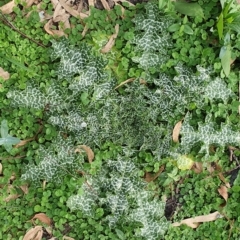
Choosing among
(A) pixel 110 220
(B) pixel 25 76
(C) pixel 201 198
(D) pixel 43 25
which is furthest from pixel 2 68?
(C) pixel 201 198

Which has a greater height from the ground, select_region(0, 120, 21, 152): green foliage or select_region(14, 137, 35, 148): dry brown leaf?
select_region(0, 120, 21, 152): green foliage

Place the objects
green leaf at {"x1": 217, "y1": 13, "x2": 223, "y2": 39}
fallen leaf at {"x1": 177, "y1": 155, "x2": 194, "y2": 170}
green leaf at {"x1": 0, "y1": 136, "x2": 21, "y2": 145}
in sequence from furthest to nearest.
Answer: fallen leaf at {"x1": 177, "y1": 155, "x2": 194, "y2": 170}
green leaf at {"x1": 217, "y1": 13, "x2": 223, "y2": 39}
green leaf at {"x1": 0, "y1": 136, "x2": 21, "y2": 145}

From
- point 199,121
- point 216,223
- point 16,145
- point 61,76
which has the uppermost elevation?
point 61,76

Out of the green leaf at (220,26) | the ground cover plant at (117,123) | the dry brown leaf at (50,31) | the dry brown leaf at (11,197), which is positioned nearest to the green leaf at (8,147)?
the ground cover plant at (117,123)

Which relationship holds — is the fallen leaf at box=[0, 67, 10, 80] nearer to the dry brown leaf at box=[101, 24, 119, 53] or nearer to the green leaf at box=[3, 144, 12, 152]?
the green leaf at box=[3, 144, 12, 152]

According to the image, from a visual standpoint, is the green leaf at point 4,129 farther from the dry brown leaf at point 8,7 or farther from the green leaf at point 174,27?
the green leaf at point 174,27

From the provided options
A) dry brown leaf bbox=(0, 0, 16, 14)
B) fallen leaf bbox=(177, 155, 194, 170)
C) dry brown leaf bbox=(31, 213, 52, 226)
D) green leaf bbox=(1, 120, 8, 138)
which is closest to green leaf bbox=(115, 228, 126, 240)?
dry brown leaf bbox=(31, 213, 52, 226)

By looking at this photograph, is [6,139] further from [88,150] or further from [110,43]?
[110,43]

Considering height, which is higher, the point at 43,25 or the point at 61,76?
the point at 43,25

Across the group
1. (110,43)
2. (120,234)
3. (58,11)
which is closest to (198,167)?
(120,234)

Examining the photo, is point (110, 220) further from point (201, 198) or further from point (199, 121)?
point (199, 121)
